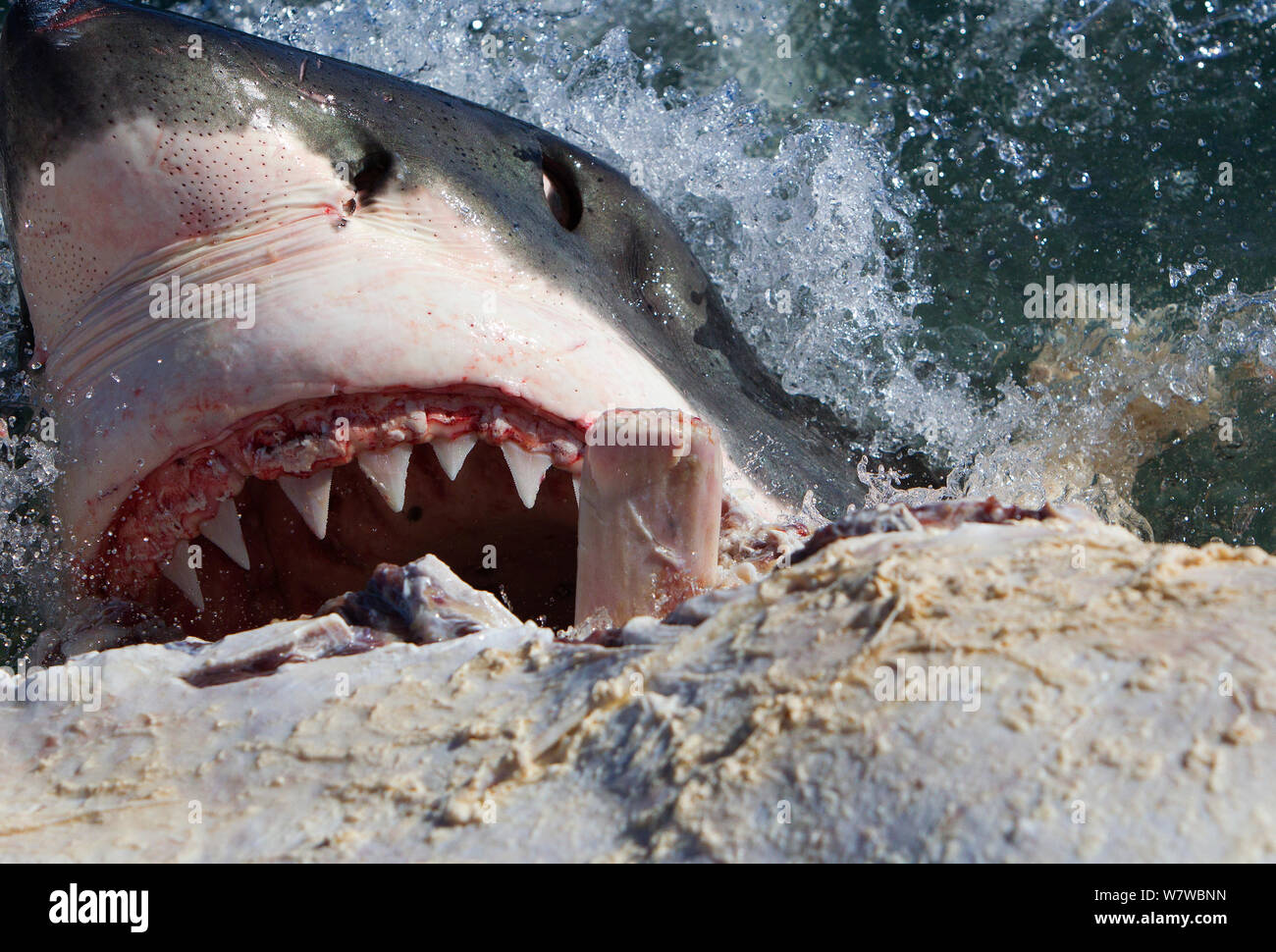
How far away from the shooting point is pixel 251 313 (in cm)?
132

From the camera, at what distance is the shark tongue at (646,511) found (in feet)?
3.78

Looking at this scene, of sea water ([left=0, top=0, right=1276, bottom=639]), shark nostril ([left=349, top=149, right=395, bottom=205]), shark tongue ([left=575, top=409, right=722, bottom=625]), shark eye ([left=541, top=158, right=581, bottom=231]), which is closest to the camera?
shark tongue ([left=575, top=409, right=722, bottom=625])

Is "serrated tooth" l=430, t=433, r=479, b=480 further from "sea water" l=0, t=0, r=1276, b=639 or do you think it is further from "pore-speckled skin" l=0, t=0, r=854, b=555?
"sea water" l=0, t=0, r=1276, b=639

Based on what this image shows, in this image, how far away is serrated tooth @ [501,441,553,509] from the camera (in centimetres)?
140

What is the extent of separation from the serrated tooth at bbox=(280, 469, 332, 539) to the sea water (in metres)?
1.05

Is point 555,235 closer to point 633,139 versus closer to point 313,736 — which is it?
point 313,736

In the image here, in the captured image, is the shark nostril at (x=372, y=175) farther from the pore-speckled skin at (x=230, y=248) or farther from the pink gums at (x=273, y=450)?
the pink gums at (x=273, y=450)

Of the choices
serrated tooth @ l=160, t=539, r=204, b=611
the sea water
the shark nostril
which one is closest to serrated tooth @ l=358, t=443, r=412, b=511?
serrated tooth @ l=160, t=539, r=204, b=611

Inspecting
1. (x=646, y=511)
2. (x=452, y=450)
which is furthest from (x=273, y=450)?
(x=646, y=511)

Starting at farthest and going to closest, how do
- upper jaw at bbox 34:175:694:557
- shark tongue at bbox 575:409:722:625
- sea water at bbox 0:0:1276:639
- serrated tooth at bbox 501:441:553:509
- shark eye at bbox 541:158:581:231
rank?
sea water at bbox 0:0:1276:639
shark eye at bbox 541:158:581:231
serrated tooth at bbox 501:441:553:509
upper jaw at bbox 34:175:694:557
shark tongue at bbox 575:409:722:625

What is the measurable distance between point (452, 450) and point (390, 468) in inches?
3.0

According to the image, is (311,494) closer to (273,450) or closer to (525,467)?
(273,450)

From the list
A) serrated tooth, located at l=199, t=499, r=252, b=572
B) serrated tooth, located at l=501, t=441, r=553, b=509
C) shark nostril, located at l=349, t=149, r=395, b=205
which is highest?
shark nostril, located at l=349, t=149, r=395, b=205
